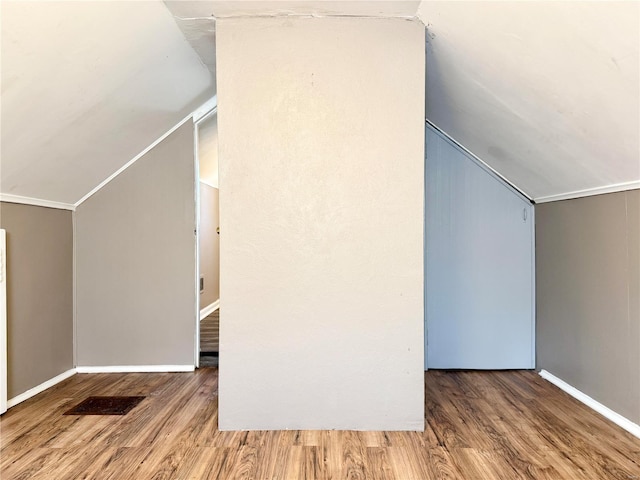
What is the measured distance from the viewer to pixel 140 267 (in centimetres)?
313

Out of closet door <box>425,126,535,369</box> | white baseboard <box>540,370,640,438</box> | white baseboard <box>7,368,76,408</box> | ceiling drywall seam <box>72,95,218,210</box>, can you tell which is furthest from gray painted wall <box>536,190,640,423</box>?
white baseboard <box>7,368,76,408</box>

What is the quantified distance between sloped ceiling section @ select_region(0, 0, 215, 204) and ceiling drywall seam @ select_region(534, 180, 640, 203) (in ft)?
8.27

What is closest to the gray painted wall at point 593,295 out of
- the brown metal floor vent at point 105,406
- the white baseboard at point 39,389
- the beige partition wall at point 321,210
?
the beige partition wall at point 321,210

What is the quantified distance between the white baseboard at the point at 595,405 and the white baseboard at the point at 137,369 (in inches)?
103

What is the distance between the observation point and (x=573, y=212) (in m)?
2.62

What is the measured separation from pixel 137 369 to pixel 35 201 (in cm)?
141

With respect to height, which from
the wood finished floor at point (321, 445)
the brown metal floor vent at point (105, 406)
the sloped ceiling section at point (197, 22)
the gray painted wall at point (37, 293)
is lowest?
the brown metal floor vent at point (105, 406)

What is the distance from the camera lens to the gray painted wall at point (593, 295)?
6.98ft

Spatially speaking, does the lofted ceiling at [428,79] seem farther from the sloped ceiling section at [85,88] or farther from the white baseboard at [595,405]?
the white baseboard at [595,405]

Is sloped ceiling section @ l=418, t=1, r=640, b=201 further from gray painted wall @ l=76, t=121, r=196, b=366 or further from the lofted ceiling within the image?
gray painted wall @ l=76, t=121, r=196, b=366

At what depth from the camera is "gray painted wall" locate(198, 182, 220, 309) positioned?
16.1 ft

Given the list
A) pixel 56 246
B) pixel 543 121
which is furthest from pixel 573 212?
pixel 56 246

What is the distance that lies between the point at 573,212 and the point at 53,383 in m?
3.67

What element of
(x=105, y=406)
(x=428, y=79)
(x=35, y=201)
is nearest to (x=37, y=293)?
(x=35, y=201)
